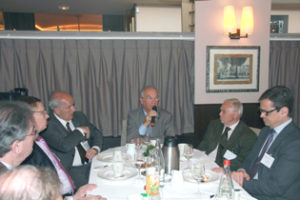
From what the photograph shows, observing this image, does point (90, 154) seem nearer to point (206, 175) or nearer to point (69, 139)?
point (69, 139)

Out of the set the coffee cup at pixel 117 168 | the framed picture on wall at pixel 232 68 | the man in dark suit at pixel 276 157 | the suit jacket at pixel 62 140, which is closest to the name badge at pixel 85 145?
the suit jacket at pixel 62 140

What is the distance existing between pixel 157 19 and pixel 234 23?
220 cm

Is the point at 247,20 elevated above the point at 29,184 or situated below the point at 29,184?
above

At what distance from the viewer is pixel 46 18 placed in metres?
6.57

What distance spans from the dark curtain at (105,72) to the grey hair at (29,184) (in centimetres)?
320

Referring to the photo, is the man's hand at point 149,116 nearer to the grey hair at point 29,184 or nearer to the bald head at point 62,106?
the bald head at point 62,106

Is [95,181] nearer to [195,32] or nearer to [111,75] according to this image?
[111,75]

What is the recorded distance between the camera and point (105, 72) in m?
4.07

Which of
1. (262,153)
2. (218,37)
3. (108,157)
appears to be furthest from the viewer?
(218,37)

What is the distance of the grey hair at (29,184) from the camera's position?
810mm

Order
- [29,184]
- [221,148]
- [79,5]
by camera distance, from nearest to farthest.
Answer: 1. [29,184]
2. [221,148]
3. [79,5]

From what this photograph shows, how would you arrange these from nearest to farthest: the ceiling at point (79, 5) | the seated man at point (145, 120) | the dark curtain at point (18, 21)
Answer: the seated man at point (145, 120)
the ceiling at point (79, 5)
the dark curtain at point (18, 21)

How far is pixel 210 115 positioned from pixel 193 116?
0.92 feet

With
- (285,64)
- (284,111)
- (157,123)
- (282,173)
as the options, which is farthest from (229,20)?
(282,173)
